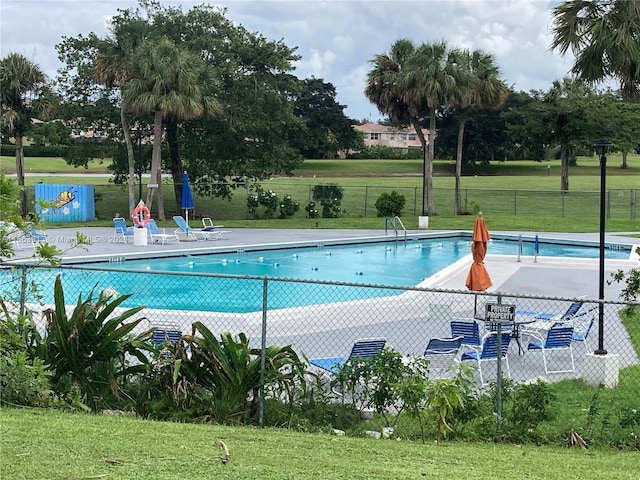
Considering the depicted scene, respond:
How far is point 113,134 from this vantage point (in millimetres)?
34531

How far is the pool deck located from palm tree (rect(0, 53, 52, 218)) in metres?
7.16

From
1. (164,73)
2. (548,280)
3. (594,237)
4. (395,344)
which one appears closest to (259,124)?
(164,73)

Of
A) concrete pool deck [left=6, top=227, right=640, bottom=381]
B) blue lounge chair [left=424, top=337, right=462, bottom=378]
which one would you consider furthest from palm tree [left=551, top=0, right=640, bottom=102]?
blue lounge chair [left=424, top=337, right=462, bottom=378]

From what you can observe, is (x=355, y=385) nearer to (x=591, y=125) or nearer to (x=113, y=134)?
(x=113, y=134)

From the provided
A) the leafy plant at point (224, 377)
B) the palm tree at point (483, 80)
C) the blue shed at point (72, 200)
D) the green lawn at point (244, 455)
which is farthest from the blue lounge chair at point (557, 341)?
the blue shed at point (72, 200)

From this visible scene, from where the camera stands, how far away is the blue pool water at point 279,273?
16141 mm

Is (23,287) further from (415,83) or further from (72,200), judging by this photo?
(415,83)

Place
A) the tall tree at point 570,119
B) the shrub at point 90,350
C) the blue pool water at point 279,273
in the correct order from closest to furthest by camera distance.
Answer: the shrub at point 90,350 < the blue pool water at point 279,273 < the tall tree at point 570,119

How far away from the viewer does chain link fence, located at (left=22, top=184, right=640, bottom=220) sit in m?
36.4

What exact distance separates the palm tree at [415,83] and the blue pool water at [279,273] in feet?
21.8

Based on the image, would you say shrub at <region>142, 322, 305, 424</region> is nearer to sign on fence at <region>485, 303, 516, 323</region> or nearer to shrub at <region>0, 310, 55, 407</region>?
shrub at <region>0, 310, 55, 407</region>

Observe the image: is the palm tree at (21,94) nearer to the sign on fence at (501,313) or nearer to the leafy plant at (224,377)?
the leafy plant at (224,377)

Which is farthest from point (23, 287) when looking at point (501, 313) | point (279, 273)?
point (279, 273)

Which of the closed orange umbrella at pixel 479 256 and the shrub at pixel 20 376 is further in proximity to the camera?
the closed orange umbrella at pixel 479 256
